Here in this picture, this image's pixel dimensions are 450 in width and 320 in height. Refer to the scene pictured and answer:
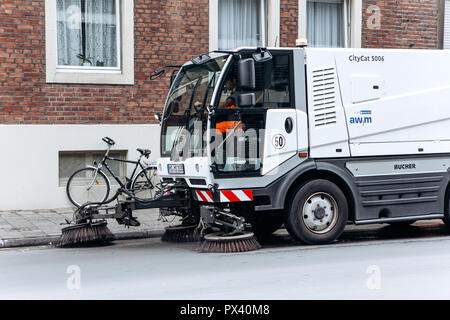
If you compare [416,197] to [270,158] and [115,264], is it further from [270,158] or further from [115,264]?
[115,264]

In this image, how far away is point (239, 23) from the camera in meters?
15.0

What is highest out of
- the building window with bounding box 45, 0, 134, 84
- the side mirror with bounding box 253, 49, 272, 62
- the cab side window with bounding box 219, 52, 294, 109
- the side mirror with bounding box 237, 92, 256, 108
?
the building window with bounding box 45, 0, 134, 84

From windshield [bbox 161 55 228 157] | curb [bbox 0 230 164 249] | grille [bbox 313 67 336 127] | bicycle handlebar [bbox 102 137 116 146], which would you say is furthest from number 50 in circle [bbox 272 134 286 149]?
bicycle handlebar [bbox 102 137 116 146]

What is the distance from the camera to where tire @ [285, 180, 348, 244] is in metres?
9.21

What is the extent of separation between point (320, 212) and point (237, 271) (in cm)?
217

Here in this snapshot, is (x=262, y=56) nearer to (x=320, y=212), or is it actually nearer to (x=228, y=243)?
(x=320, y=212)

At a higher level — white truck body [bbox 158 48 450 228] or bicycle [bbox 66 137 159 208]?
white truck body [bbox 158 48 450 228]

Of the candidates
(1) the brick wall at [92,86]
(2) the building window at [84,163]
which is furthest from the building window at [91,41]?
(2) the building window at [84,163]

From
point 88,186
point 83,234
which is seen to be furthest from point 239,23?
point 83,234

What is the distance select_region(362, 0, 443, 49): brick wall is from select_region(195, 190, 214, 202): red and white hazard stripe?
8083 mm

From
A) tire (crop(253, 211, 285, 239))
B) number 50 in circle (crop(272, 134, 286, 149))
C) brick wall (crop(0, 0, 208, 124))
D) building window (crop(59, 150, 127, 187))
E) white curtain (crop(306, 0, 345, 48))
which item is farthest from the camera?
white curtain (crop(306, 0, 345, 48))

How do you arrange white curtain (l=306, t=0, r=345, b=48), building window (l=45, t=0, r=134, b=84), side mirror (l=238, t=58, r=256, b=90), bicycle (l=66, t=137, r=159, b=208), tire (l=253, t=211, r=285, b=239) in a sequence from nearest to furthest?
1. side mirror (l=238, t=58, r=256, b=90)
2. tire (l=253, t=211, r=285, b=239)
3. bicycle (l=66, t=137, r=159, b=208)
4. building window (l=45, t=0, r=134, b=84)
5. white curtain (l=306, t=0, r=345, b=48)

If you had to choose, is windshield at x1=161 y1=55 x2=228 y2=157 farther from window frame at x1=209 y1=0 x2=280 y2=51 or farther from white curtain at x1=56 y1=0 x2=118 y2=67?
window frame at x1=209 y1=0 x2=280 y2=51

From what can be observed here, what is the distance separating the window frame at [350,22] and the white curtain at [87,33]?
405 cm
